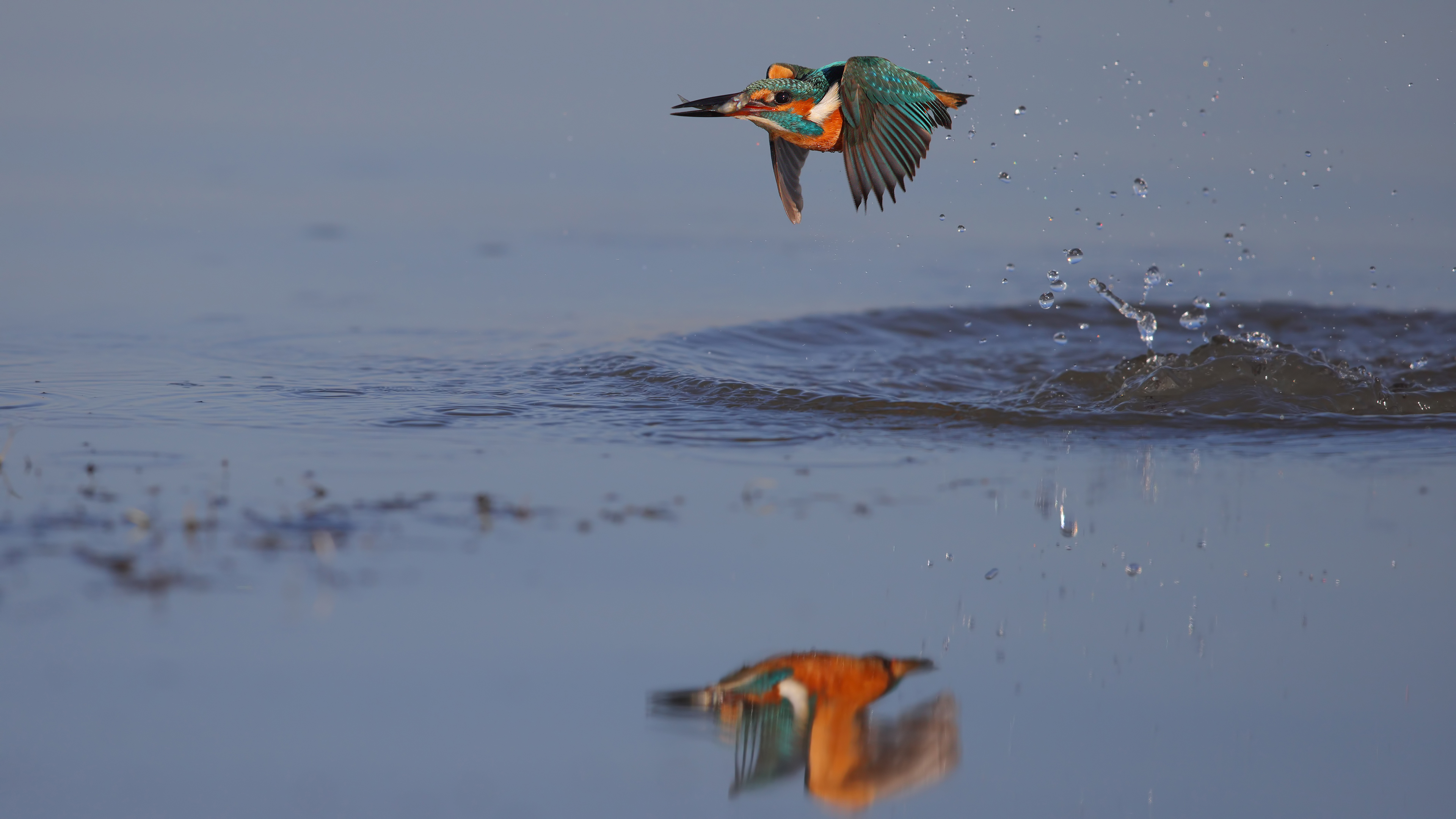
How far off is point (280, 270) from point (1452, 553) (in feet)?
17.8

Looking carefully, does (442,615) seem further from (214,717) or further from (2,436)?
(2,436)

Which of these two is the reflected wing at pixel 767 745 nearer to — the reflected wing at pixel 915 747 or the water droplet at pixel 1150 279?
the reflected wing at pixel 915 747

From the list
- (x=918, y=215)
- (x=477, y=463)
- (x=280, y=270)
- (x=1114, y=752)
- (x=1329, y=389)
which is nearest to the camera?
(x=1114, y=752)

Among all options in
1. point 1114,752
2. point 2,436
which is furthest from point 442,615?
point 2,436

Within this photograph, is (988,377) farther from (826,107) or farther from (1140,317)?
(826,107)

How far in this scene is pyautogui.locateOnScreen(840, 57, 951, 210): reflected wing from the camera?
422cm

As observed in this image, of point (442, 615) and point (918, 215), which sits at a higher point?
point (918, 215)

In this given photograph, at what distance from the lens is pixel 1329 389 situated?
5.31 metres

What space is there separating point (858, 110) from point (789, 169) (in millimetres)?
525

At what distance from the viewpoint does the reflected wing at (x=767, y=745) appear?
93.8 inches

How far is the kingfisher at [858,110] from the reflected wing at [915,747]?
1.95 metres

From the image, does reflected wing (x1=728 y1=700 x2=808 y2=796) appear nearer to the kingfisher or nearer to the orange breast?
the kingfisher

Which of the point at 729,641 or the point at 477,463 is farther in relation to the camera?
the point at 477,463

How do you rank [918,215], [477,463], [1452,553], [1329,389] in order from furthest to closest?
[918,215] < [1329,389] < [477,463] < [1452,553]
